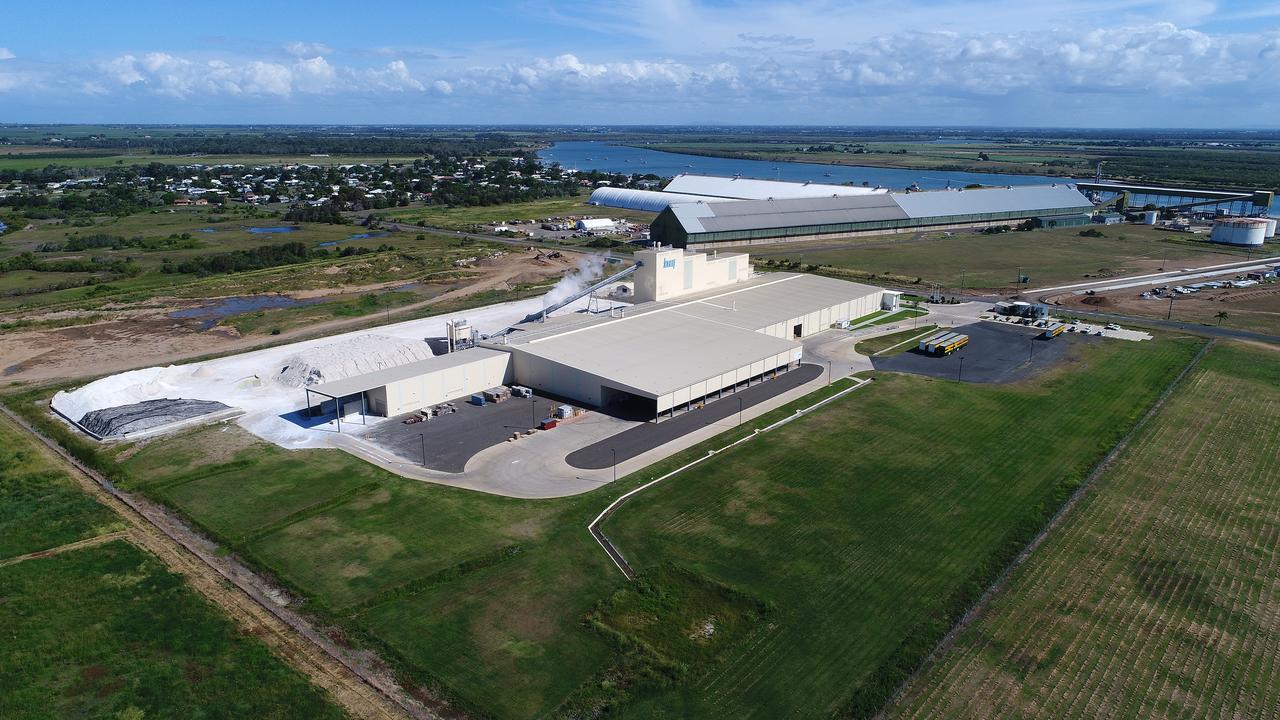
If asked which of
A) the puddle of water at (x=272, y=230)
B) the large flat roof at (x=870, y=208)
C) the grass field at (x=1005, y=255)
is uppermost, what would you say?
the large flat roof at (x=870, y=208)

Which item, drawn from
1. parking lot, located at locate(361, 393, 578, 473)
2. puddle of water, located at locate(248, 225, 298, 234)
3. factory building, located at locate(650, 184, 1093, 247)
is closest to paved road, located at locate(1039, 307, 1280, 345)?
factory building, located at locate(650, 184, 1093, 247)

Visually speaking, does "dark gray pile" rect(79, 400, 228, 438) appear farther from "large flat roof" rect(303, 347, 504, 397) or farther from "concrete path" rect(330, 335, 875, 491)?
"concrete path" rect(330, 335, 875, 491)

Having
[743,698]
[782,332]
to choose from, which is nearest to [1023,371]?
[782,332]

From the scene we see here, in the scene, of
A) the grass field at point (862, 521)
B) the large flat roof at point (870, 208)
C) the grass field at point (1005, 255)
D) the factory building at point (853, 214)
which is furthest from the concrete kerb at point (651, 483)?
the large flat roof at point (870, 208)

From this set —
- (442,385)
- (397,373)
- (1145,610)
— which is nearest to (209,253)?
(397,373)

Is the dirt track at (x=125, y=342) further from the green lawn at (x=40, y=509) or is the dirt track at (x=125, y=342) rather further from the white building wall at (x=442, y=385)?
the white building wall at (x=442, y=385)

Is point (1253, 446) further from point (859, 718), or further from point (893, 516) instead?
point (859, 718)
